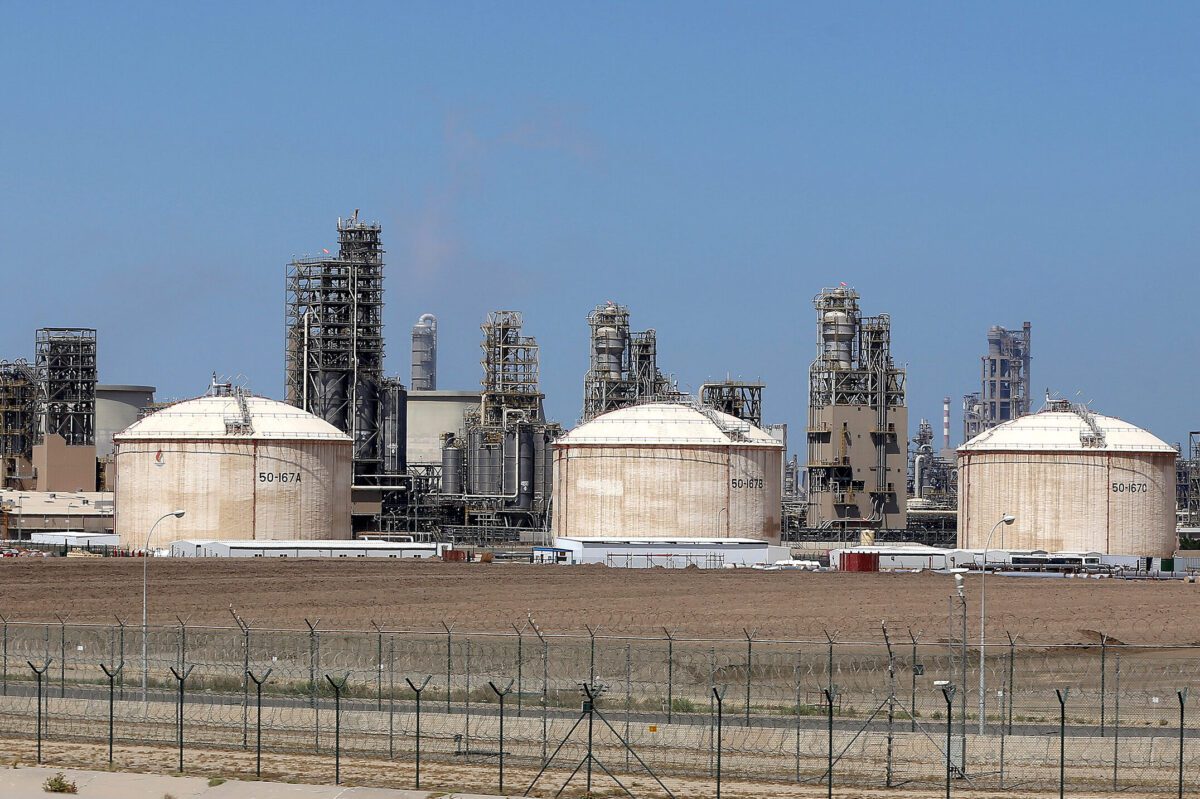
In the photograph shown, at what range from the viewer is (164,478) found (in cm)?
12425

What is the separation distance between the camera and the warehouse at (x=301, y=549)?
394ft

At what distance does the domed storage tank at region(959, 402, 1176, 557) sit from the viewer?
125750 millimetres

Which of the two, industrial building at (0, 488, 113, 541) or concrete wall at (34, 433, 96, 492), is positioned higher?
concrete wall at (34, 433, 96, 492)

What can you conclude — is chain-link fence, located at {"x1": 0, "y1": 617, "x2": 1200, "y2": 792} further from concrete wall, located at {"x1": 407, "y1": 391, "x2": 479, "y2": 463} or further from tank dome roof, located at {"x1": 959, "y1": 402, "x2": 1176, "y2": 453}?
concrete wall, located at {"x1": 407, "y1": 391, "x2": 479, "y2": 463}

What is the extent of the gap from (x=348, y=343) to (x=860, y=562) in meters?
43.9

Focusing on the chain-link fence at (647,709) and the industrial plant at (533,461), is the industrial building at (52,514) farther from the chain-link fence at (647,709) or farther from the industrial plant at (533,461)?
the chain-link fence at (647,709)

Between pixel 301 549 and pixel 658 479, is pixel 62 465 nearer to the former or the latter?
pixel 301 549

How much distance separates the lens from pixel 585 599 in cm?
9131

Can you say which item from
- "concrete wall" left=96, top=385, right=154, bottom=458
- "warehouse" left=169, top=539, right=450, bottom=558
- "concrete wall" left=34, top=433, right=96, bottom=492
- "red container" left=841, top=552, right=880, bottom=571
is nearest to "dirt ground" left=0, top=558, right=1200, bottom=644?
"warehouse" left=169, top=539, right=450, bottom=558

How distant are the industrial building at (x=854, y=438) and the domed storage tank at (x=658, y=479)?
49.9ft

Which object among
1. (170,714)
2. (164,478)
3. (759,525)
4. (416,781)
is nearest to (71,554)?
(164,478)

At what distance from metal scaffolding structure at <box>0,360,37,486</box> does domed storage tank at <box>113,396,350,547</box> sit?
123 feet

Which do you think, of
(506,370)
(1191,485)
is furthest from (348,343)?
(1191,485)

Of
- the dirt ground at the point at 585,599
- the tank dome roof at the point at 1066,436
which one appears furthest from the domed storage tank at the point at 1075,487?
the dirt ground at the point at 585,599
